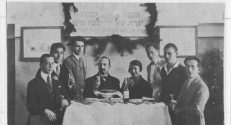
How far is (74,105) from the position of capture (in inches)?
48.4

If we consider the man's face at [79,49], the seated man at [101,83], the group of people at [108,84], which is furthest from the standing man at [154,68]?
the man's face at [79,49]

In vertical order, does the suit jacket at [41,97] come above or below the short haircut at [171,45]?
below

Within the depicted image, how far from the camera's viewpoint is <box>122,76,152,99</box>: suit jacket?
1.24 meters

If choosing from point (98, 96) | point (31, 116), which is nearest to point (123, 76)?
point (98, 96)

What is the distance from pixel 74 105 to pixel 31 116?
6.1 inches

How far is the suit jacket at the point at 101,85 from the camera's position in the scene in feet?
4.05

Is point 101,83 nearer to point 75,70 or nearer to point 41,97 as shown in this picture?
point 75,70

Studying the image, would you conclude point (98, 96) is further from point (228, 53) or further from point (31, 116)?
point (228, 53)

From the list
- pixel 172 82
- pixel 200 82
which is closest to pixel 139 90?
pixel 172 82

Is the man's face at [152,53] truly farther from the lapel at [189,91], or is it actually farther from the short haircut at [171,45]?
the lapel at [189,91]

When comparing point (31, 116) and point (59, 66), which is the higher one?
point (59, 66)

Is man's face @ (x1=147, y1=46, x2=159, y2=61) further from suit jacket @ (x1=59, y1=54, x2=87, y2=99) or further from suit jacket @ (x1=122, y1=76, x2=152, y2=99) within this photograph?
suit jacket @ (x1=59, y1=54, x2=87, y2=99)

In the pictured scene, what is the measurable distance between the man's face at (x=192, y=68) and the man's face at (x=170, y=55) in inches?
2.0

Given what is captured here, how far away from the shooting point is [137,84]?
49.0 inches
